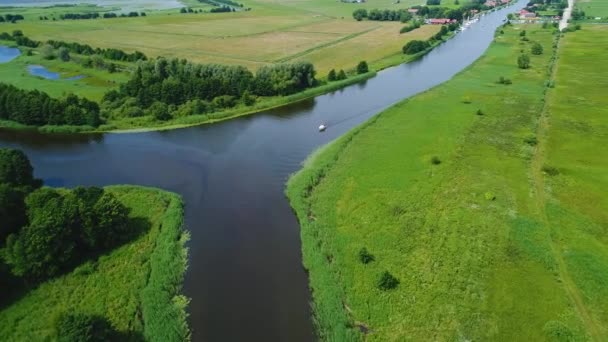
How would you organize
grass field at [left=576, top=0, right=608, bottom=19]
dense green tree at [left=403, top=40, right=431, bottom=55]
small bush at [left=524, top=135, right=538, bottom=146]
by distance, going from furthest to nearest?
grass field at [left=576, top=0, right=608, bottom=19] → dense green tree at [left=403, top=40, right=431, bottom=55] → small bush at [left=524, top=135, right=538, bottom=146]

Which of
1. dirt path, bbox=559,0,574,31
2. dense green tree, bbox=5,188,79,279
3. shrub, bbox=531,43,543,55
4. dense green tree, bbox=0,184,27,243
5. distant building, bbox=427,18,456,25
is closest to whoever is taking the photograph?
dense green tree, bbox=5,188,79,279

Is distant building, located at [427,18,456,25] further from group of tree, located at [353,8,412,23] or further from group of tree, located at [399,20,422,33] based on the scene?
group of tree, located at [353,8,412,23]

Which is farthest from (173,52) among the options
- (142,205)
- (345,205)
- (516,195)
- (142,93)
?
(516,195)

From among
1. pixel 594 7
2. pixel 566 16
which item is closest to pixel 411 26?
pixel 566 16

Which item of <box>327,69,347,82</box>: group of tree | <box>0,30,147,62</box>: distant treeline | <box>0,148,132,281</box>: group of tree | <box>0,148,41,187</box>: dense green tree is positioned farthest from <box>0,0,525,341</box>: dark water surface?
<box>0,30,147,62</box>: distant treeline

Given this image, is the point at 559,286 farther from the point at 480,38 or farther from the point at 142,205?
the point at 480,38

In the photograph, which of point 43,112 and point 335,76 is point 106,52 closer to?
point 43,112
